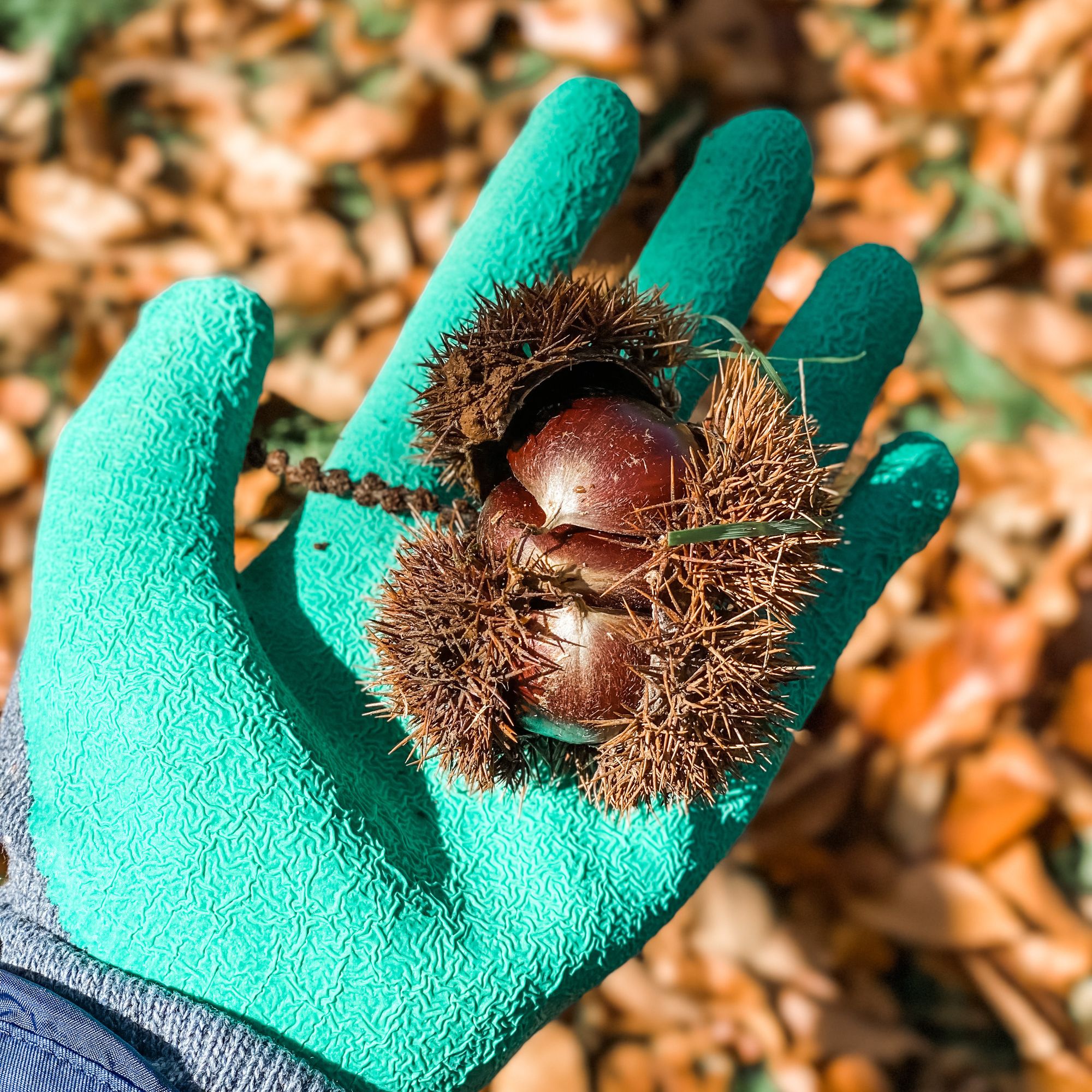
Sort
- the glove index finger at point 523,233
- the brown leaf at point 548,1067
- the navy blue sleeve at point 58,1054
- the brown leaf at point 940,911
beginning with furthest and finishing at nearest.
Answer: the brown leaf at point 940,911 → the brown leaf at point 548,1067 → the glove index finger at point 523,233 → the navy blue sleeve at point 58,1054

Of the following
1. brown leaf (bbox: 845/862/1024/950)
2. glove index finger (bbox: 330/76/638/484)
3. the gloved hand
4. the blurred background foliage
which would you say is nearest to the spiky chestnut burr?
the gloved hand

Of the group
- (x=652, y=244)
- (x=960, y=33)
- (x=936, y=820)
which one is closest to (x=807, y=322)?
(x=652, y=244)

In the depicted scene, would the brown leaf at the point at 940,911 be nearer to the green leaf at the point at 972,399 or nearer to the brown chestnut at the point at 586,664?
the green leaf at the point at 972,399

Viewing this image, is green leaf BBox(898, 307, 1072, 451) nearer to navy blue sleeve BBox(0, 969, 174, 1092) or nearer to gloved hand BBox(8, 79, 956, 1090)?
gloved hand BBox(8, 79, 956, 1090)

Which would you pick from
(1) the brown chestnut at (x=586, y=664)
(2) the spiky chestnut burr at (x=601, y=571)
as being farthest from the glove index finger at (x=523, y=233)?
(1) the brown chestnut at (x=586, y=664)

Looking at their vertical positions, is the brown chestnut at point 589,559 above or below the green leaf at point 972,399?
above

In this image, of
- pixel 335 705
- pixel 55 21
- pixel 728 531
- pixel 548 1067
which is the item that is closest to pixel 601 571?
pixel 728 531
